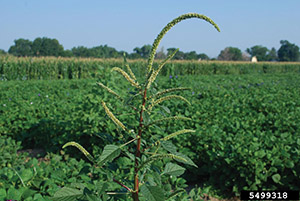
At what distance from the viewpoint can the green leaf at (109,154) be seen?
1.15 meters

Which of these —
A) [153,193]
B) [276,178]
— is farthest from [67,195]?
[276,178]

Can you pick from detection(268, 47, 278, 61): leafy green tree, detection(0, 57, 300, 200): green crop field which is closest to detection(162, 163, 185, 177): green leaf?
detection(0, 57, 300, 200): green crop field

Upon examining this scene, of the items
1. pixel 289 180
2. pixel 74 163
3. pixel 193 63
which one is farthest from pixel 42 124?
pixel 193 63

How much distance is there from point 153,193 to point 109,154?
0.24 metres

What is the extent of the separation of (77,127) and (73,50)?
2921 inches

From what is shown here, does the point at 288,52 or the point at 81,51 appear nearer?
the point at 81,51

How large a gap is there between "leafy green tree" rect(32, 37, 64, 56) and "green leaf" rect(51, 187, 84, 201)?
223ft

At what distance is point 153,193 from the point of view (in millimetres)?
1165

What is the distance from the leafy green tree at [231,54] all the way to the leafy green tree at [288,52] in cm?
1811

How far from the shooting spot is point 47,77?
1861 cm

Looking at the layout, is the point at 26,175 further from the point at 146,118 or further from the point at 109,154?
the point at 146,118

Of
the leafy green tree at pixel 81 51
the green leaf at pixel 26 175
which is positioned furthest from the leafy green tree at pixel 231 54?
the green leaf at pixel 26 175

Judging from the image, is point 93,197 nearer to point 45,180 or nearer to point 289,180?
point 45,180

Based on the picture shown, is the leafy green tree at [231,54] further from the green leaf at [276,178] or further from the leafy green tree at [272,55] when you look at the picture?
the green leaf at [276,178]
